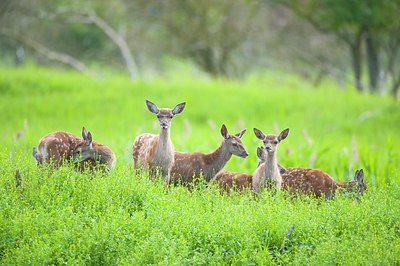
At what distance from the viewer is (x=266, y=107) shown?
74.4 feet

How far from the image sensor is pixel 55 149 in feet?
37.0

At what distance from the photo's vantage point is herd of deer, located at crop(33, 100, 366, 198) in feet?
37.1

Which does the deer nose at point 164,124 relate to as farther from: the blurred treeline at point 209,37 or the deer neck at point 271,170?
the blurred treeline at point 209,37

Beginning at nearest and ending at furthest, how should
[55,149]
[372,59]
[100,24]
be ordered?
[55,149], [100,24], [372,59]

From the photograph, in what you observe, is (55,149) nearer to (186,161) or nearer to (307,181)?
(186,161)

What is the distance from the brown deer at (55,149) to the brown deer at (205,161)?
1529mm

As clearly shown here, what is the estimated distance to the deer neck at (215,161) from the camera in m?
12.1

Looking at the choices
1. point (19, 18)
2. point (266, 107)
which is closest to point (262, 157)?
point (266, 107)

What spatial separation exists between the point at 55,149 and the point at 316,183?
3621 millimetres

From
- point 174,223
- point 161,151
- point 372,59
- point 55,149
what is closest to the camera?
point 174,223

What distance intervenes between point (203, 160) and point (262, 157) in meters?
0.94

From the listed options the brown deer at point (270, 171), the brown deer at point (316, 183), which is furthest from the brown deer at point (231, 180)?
the brown deer at point (316, 183)

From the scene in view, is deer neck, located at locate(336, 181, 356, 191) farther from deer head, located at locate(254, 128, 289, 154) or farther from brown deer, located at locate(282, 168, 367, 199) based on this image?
deer head, located at locate(254, 128, 289, 154)

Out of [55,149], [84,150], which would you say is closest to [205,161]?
[84,150]
